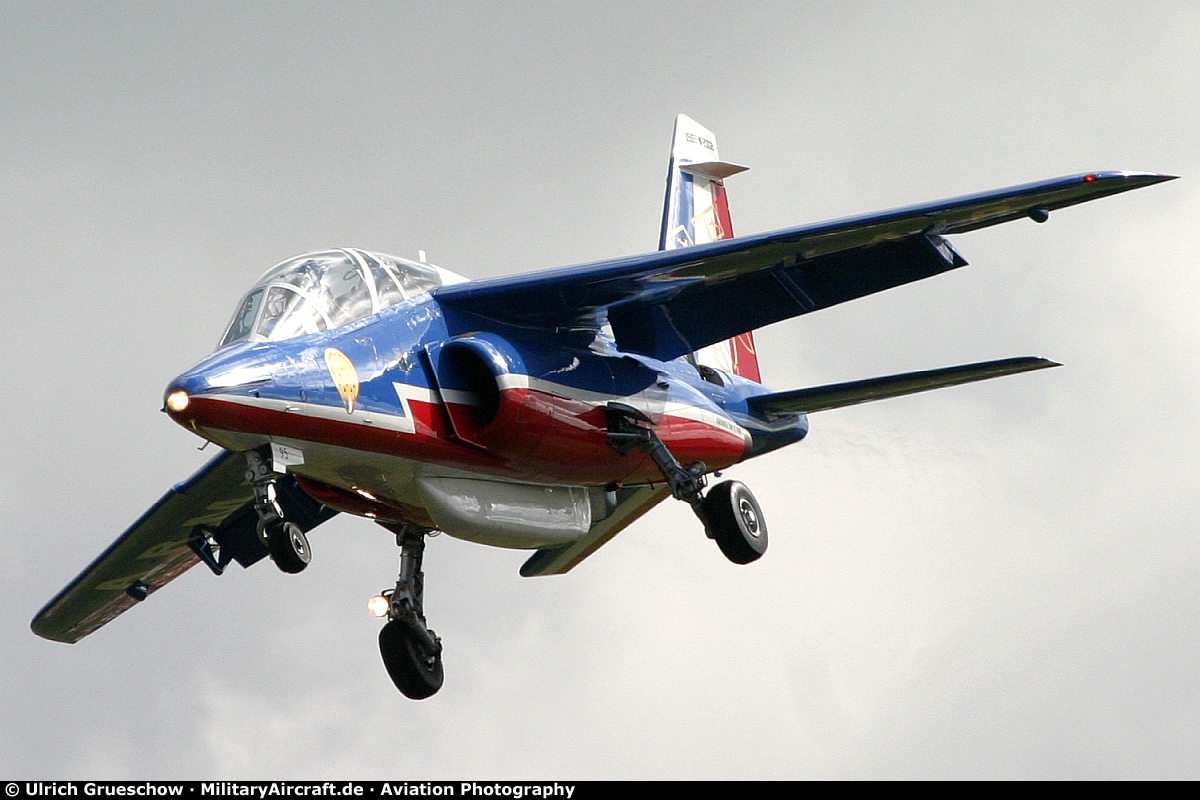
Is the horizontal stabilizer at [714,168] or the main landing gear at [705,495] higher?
the horizontal stabilizer at [714,168]

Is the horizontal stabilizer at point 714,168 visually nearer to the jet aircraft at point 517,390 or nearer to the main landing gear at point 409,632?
the jet aircraft at point 517,390

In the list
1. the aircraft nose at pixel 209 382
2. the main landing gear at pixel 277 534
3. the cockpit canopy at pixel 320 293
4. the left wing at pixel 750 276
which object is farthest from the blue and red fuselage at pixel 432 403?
the main landing gear at pixel 277 534

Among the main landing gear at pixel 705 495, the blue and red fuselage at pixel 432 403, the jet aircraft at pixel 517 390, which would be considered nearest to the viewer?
the blue and red fuselage at pixel 432 403

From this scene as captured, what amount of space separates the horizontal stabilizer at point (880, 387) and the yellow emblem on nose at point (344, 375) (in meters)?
6.86

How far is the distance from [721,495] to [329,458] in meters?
5.26

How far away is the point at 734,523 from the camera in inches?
832

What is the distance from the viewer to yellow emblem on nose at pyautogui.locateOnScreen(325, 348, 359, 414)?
17.7 metres

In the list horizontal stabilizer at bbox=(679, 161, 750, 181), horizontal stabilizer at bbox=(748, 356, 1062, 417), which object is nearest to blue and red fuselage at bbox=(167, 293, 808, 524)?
horizontal stabilizer at bbox=(748, 356, 1062, 417)

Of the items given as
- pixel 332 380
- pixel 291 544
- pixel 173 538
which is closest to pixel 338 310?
pixel 332 380

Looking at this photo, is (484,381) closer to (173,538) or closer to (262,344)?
(262,344)

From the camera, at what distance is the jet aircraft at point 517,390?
17.6 m

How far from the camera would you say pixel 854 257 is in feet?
67.0

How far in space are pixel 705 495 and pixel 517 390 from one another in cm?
352

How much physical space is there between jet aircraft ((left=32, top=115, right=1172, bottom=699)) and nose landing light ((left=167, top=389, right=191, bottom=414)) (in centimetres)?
2
